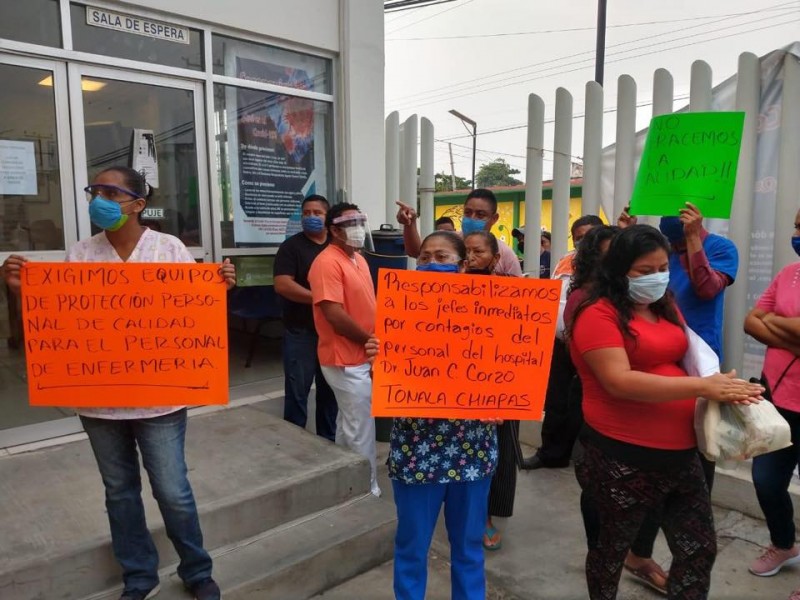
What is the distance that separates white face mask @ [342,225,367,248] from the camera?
3.43 metres

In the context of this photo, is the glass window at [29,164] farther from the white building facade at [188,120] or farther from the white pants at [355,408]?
the white pants at [355,408]

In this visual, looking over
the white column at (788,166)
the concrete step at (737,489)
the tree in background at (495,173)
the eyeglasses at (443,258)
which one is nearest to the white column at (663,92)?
the white column at (788,166)

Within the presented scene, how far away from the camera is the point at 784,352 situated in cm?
286

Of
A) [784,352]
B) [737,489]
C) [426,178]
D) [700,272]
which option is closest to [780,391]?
[784,352]

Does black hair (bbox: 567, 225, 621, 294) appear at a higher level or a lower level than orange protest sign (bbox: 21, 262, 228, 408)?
higher

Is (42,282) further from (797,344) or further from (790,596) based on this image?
(790,596)

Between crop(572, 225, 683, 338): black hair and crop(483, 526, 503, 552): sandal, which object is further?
crop(483, 526, 503, 552): sandal

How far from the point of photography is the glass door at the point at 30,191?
12.9ft

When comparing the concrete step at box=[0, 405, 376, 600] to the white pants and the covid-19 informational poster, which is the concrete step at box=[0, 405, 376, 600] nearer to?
the white pants

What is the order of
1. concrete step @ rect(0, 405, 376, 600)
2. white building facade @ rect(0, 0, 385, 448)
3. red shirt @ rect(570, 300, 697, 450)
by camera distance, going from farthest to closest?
white building facade @ rect(0, 0, 385, 448)
concrete step @ rect(0, 405, 376, 600)
red shirt @ rect(570, 300, 697, 450)

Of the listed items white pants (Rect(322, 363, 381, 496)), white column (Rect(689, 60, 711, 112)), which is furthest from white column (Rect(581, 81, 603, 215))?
white pants (Rect(322, 363, 381, 496))

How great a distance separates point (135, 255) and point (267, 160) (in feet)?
10.4

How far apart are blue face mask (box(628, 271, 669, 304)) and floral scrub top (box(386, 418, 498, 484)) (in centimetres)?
78

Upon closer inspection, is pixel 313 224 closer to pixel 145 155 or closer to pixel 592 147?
pixel 145 155
